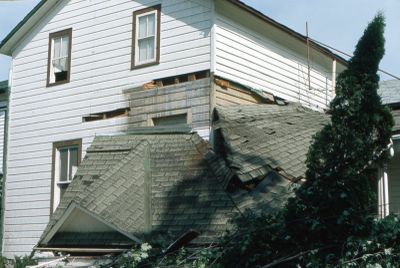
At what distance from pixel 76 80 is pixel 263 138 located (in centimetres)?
557

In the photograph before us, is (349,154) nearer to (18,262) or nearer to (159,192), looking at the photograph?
(159,192)

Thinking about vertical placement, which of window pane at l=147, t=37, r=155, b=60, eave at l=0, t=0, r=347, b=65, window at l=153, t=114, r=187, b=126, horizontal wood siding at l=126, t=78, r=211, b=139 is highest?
eave at l=0, t=0, r=347, b=65

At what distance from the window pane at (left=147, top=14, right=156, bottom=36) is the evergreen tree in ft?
22.2

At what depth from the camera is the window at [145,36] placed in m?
15.1

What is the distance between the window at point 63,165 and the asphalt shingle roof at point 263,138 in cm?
427

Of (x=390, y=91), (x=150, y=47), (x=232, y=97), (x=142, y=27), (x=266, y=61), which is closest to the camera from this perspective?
(x=232, y=97)

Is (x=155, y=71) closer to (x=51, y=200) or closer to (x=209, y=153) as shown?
(x=209, y=153)

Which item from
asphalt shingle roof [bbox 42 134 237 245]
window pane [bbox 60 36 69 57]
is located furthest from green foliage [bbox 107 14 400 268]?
window pane [bbox 60 36 69 57]

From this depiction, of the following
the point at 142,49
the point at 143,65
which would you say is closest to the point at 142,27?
the point at 142,49

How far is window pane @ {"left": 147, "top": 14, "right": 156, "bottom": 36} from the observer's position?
50.0ft

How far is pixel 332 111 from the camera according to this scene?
9.45 meters

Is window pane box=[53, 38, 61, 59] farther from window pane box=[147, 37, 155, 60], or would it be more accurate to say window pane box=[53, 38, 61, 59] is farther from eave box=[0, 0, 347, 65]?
window pane box=[147, 37, 155, 60]

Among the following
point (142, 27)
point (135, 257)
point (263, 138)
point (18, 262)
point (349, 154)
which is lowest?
point (135, 257)

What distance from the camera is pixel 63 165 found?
1636 centimetres
